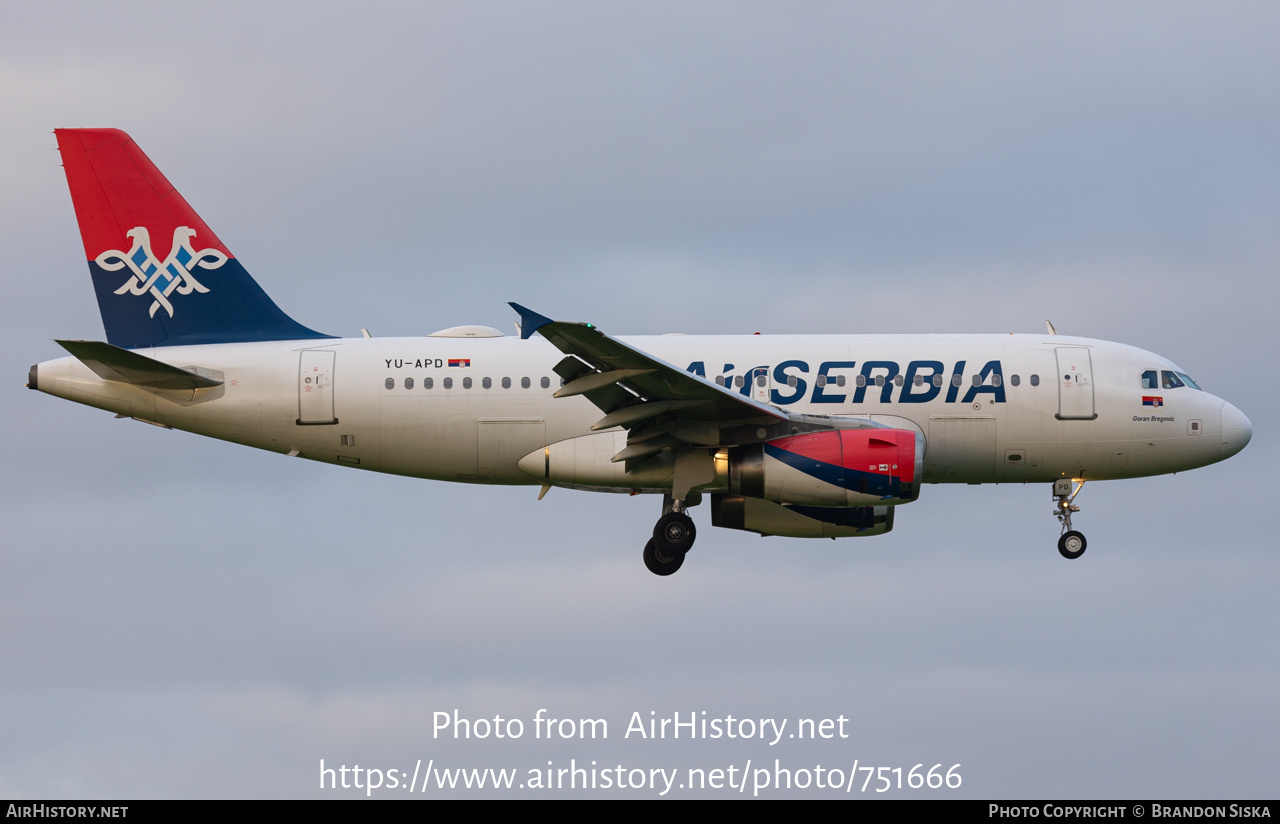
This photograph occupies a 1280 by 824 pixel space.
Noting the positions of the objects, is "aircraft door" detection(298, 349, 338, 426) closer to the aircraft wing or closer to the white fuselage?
the white fuselage

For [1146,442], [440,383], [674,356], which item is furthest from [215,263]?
[1146,442]

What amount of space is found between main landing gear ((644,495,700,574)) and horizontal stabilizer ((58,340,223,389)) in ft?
32.7

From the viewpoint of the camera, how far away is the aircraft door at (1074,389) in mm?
31375

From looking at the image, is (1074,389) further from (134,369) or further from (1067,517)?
(134,369)

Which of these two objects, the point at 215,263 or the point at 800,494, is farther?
the point at 215,263

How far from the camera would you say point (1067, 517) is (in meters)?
32.4

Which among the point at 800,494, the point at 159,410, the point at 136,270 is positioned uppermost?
the point at 136,270

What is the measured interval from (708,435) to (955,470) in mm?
5727

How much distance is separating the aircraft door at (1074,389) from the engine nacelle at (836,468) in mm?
4039

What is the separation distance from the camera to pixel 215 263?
33.2 meters

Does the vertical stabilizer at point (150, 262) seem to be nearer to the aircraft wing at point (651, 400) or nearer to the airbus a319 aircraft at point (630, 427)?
the airbus a319 aircraft at point (630, 427)

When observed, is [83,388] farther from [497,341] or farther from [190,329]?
[497,341]

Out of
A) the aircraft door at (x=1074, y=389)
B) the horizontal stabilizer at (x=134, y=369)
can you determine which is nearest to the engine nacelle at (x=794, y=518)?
the aircraft door at (x=1074, y=389)

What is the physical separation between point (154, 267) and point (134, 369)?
3320 mm
